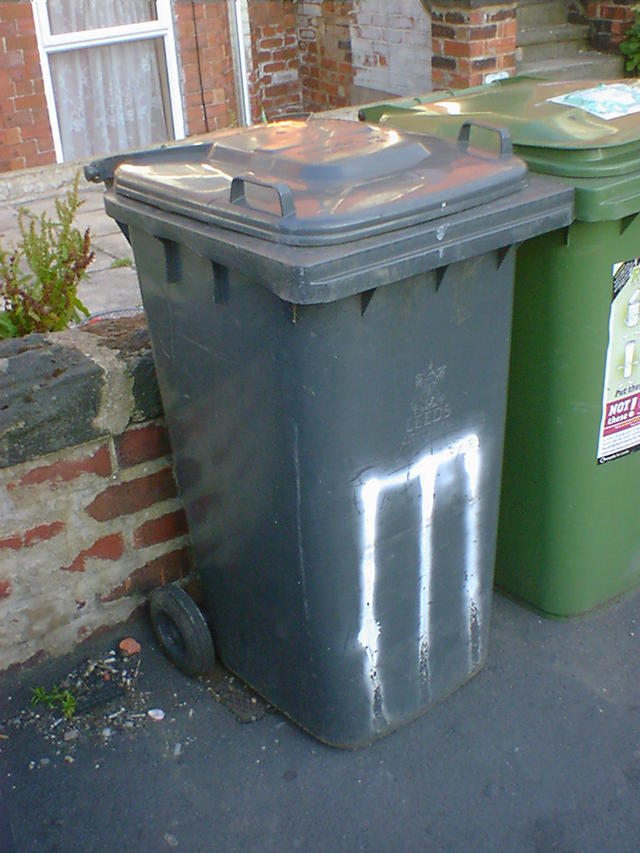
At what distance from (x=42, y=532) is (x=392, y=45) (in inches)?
197

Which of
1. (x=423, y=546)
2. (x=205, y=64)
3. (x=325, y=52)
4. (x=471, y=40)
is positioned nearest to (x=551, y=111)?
(x=423, y=546)

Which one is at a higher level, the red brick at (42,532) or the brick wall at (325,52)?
the brick wall at (325,52)

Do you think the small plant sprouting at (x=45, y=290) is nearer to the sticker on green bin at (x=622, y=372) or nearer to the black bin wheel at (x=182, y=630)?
the black bin wheel at (x=182, y=630)

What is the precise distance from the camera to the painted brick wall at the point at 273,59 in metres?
7.56

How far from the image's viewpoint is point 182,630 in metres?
2.93

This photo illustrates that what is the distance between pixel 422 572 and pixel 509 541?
0.68m

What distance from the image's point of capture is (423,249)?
84.1 inches

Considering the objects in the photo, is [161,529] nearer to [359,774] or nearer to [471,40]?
[359,774]

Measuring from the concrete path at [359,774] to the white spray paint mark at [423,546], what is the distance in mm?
226

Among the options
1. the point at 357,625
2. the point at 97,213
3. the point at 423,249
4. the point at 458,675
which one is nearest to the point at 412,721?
the point at 458,675

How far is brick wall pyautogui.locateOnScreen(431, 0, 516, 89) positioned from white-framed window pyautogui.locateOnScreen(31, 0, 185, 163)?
2.02 metres

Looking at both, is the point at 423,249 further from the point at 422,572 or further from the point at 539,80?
the point at 539,80

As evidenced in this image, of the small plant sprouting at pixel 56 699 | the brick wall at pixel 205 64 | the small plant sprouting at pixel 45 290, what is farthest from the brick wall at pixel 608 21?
the small plant sprouting at pixel 56 699

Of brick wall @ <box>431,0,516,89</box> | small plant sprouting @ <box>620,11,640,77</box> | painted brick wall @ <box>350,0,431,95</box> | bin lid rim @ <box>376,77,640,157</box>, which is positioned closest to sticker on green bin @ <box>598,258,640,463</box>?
bin lid rim @ <box>376,77,640,157</box>
